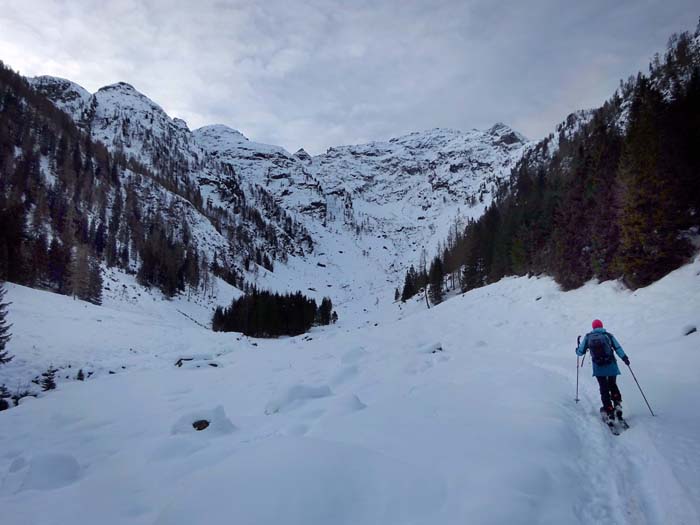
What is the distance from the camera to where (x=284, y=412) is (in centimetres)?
831

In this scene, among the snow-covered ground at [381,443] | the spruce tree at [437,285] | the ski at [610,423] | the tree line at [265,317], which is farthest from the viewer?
the spruce tree at [437,285]

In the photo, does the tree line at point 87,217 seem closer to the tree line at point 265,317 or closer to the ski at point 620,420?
the tree line at point 265,317

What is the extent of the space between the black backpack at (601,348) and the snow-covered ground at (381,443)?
132 cm

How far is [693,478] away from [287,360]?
16391mm

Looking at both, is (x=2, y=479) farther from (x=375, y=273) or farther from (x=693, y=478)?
(x=375, y=273)

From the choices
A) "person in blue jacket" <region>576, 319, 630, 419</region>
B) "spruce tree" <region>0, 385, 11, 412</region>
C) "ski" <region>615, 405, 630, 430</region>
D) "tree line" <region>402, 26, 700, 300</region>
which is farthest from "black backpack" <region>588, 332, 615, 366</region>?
"spruce tree" <region>0, 385, 11, 412</region>

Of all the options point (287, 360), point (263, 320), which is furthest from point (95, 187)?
point (287, 360)

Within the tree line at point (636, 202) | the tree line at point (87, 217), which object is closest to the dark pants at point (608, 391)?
the tree line at point (636, 202)

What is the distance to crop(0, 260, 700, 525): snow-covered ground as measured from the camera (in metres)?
3.98

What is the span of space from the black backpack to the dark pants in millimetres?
367

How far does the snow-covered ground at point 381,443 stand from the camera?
3.98 m

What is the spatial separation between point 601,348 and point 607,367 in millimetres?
466

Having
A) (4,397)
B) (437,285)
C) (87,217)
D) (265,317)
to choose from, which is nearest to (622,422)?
(4,397)

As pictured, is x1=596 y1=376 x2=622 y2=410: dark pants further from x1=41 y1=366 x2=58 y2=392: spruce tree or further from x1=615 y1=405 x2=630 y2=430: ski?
x1=41 y1=366 x2=58 y2=392: spruce tree
